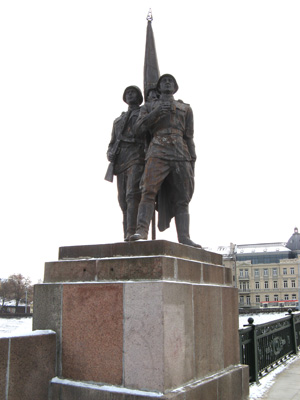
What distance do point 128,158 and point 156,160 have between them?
2.31 ft

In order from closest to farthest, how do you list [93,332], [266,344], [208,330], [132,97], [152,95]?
[93,332], [208,330], [132,97], [152,95], [266,344]

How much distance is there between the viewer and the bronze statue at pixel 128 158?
557cm

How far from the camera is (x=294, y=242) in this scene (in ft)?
325

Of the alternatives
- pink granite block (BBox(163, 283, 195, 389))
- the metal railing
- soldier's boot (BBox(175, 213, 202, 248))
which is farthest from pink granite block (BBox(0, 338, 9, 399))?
the metal railing

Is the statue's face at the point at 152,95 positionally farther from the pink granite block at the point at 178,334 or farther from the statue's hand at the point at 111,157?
the pink granite block at the point at 178,334

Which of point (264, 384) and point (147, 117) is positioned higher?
point (147, 117)

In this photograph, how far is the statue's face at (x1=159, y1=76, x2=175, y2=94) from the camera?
538 centimetres

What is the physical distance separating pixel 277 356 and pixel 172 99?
20.2 ft

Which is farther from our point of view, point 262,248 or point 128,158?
point 262,248

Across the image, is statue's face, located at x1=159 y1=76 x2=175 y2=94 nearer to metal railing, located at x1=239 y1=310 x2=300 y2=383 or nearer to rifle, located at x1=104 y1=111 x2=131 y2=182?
rifle, located at x1=104 y1=111 x2=131 y2=182

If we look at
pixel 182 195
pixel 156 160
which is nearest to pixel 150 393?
pixel 182 195

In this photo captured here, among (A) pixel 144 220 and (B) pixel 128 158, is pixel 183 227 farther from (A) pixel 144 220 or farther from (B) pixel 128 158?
(B) pixel 128 158

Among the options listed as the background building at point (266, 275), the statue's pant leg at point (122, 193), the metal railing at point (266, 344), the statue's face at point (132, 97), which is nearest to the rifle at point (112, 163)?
the statue's pant leg at point (122, 193)

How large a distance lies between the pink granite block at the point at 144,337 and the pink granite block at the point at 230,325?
1.58m
